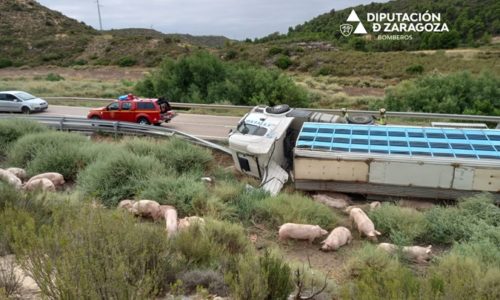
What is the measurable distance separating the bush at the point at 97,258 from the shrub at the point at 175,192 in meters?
3.69

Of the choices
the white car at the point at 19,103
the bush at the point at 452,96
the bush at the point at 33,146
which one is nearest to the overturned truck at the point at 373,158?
the bush at the point at 33,146

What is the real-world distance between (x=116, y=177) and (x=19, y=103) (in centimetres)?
1805

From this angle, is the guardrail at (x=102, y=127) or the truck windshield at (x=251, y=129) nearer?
the truck windshield at (x=251, y=129)

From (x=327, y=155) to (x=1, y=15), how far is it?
289 feet

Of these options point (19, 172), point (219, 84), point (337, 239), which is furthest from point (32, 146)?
point (219, 84)

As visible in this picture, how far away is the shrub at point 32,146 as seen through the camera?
1281cm

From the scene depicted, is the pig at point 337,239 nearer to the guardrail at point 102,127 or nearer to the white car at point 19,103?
A: the guardrail at point 102,127

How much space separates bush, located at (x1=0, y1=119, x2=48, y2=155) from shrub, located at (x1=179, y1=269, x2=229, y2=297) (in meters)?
12.3

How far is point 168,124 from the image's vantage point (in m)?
21.1

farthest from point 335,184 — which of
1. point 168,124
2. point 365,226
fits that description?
point 168,124

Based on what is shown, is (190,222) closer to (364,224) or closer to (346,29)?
(364,224)

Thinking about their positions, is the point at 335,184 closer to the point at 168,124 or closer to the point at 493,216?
the point at 493,216

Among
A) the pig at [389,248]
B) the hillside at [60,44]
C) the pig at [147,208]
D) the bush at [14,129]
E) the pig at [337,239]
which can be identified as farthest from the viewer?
the hillside at [60,44]

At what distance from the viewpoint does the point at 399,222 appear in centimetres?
856
